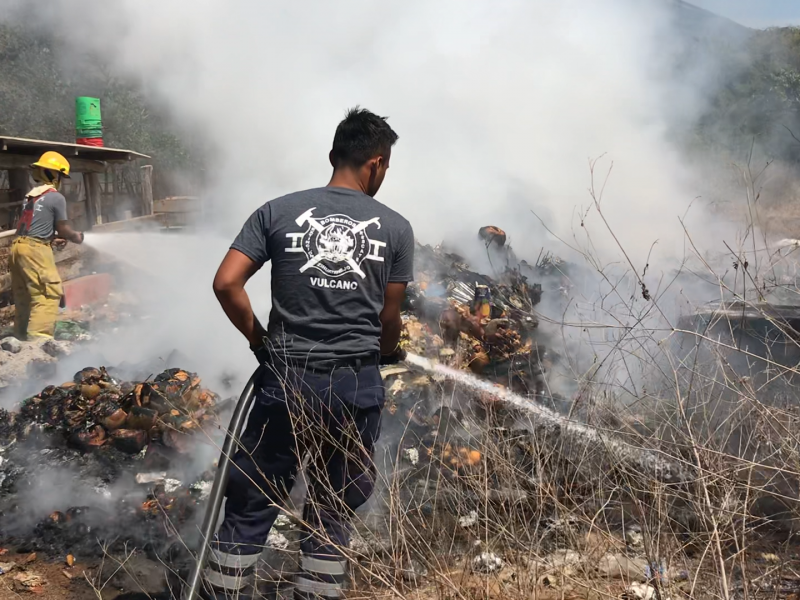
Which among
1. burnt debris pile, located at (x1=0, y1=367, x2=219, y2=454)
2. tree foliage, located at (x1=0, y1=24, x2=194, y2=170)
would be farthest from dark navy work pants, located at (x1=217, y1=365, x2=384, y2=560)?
tree foliage, located at (x1=0, y1=24, x2=194, y2=170)

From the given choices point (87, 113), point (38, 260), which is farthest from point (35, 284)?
point (87, 113)

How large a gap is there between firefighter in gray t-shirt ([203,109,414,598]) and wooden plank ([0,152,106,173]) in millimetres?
6545

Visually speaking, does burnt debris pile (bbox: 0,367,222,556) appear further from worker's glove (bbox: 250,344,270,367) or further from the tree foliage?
the tree foliage

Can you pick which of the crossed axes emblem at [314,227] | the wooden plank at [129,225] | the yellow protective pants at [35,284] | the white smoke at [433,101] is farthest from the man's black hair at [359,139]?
the wooden plank at [129,225]

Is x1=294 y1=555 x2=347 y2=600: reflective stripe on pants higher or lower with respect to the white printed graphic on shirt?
lower

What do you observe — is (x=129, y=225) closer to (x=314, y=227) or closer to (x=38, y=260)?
(x=38, y=260)

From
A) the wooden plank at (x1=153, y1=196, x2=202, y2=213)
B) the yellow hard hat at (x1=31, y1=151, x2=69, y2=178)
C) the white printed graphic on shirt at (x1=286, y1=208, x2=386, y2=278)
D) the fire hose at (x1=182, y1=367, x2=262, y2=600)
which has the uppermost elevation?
the white printed graphic on shirt at (x1=286, y1=208, x2=386, y2=278)

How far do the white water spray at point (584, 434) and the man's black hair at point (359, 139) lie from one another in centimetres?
101

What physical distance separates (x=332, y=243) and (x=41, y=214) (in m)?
4.51

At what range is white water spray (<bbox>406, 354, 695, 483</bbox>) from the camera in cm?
224

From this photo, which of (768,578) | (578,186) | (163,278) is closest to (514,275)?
(163,278)

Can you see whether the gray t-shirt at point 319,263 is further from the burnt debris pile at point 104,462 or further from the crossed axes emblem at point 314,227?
the burnt debris pile at point 104,462

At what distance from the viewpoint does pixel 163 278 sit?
6961 mm

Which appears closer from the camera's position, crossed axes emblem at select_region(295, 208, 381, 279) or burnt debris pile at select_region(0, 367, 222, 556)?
crossed axes emblem at select_region(295, 208, 381, 279)
